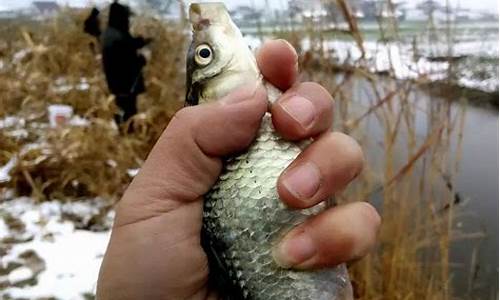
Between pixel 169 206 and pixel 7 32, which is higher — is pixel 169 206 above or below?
above

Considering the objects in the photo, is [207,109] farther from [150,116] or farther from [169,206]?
[150,116]

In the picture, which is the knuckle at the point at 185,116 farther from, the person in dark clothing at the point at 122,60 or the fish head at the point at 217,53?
the person in dark clothing at the point at 122,60

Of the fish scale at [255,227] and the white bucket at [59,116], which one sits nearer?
the fish scale at [255,227]

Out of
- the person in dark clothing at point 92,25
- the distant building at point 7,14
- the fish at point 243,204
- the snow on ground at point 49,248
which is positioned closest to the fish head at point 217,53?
the fish at point 243,204

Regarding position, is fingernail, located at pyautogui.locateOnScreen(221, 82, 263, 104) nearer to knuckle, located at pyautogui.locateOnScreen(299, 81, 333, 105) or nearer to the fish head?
the fish head

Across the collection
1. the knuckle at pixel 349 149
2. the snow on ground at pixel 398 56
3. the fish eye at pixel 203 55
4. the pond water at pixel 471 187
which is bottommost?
the pond water at pixel 471 187

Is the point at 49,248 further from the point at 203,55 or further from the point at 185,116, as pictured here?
the point at 203,55

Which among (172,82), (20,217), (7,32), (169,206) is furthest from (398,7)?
(7,32)
